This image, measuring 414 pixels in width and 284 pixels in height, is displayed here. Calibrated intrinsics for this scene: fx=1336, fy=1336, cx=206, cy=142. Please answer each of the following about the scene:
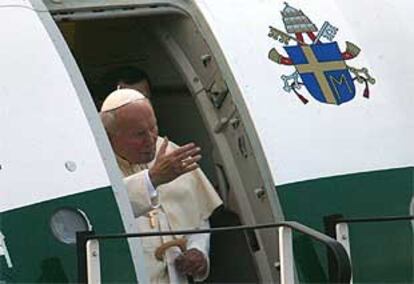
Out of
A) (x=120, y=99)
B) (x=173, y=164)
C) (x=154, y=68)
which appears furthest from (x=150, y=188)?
(x=154, y=68)

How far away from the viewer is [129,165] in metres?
5.12

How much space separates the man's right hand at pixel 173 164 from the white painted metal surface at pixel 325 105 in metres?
0.58

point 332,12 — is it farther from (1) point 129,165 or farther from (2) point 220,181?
(1) point 129,165

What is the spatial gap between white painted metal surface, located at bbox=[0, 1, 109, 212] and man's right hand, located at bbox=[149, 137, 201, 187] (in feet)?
0.85

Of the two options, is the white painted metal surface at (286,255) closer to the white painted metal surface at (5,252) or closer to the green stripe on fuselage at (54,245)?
the green stripe on fuselage at (54,245)

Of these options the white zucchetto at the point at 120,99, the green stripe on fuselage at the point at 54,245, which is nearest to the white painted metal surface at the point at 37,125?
the green stripe on fuselage at the point at 54,245

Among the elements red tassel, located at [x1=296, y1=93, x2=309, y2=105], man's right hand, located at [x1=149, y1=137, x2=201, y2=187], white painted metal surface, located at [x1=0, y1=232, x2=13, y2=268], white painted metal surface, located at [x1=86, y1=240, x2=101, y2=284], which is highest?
red tassel, located at [x1=296, y1=93, x2=309, y2=105]

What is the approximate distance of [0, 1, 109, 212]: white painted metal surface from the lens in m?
4.53

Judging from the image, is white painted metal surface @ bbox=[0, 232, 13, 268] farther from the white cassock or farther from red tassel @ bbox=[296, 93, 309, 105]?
red tassel @ bbox=[296, 93, 309, 105]

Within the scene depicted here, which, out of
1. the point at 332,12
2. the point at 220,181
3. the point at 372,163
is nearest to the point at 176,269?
the point at 220,181

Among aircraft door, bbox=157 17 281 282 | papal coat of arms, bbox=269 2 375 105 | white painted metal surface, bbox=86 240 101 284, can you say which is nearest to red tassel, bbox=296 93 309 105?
papal coat of arms, bbox=269 2 375 105

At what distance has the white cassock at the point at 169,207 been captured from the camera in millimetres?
4930

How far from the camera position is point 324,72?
5.62 metres

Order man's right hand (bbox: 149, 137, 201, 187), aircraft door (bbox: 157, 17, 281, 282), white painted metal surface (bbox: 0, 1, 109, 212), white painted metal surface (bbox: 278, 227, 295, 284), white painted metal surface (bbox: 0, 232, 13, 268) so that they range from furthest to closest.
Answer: aircraft door (bbox: 157, 17, 281, 282) → man's right hand (bbox: 149, 137, 201, 187) → white painted metal surface (bbox: 0, 1, 109, 212) → white painted metal surface (bbox: 0, 232, 13, 268) → white painted metal surface (bbox: 278, 227, 295, 284)
